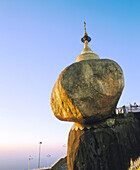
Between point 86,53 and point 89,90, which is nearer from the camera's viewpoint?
point 89,90

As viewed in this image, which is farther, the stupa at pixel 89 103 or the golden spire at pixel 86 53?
the golden spire at pixel 86 53

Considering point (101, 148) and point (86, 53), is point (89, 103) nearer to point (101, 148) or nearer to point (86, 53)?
point (101, 148)

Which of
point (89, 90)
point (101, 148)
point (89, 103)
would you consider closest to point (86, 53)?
point (89, 90)

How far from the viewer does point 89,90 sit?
387 inches

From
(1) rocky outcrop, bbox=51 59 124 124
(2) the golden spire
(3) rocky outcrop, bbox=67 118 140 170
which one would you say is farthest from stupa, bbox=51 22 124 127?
(2) the golden spire

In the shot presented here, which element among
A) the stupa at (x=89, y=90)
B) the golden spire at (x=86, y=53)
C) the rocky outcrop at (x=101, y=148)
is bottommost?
the rocky outcrop at (x=101, y=148)

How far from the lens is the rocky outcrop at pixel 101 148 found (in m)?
9.80

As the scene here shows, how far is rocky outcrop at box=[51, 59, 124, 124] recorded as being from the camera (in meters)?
9.79

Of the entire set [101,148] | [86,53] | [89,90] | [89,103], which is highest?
[86,53]

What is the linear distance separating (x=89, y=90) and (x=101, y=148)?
4493mm

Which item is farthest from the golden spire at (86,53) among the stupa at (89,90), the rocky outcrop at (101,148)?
the rocky outcrop at (101,148)

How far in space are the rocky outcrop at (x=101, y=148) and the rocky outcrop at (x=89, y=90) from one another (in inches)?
43.1

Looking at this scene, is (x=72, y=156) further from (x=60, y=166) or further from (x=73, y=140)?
(x=60, y=166)

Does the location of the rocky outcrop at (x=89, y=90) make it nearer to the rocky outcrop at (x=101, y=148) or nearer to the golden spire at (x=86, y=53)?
the rocky outcrop at (x=101, y=148)
